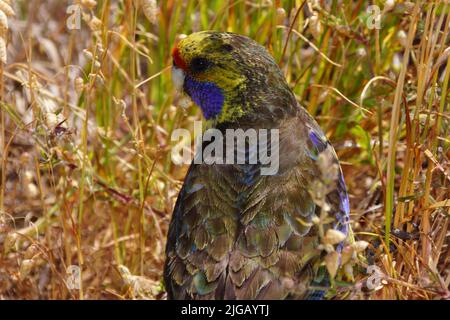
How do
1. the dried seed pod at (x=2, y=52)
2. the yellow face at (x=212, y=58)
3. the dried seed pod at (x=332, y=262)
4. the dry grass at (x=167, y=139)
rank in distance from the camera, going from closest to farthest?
1. the dried seed pod at (x=332, y=262)
2. the dried seed pod at (x=2, y=52)
3. the dry grass at (x=167, y=139)
4. the yellow face at (x=212, y=58)

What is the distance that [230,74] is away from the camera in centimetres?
243

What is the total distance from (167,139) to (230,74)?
0.68m

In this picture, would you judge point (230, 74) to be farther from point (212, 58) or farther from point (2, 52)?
point (2, 52)

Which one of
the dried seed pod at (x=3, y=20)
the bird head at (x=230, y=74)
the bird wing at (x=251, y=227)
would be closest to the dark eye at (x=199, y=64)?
the bird head at (x=230, y=74)

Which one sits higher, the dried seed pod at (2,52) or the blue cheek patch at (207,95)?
the dried seed pod at (2,52)

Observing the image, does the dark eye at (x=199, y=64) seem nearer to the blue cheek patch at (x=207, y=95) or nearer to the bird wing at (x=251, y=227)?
the blue cheek patch at (x=207, y=95)

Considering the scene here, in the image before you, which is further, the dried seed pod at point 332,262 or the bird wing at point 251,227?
the bird wing at point 251,227

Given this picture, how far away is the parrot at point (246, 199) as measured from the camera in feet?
7.12

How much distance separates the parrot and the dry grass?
143 mm

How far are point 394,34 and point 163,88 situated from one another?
96 centimetres

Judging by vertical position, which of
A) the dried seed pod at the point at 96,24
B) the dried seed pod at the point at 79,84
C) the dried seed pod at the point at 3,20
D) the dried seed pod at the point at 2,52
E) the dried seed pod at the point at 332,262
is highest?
the dried seed pod at the point at 3,20
